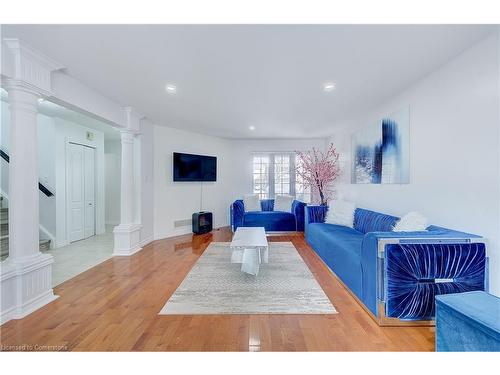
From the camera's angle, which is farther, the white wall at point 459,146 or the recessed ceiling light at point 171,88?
the recessed ceiling light at point 171,88

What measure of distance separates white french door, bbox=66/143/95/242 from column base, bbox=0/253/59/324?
2.80 metres

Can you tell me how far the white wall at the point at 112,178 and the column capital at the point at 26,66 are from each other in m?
4.59

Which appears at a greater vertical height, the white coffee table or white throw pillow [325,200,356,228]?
white throw pillow [325,200,356,228]

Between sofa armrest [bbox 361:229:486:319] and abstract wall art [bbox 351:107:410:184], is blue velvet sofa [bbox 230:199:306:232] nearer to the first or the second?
abstract wall art [bbox 351:107:410:184]

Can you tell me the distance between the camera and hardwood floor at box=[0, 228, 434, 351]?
1696 mm

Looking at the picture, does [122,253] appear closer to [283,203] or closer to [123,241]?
[123,241]

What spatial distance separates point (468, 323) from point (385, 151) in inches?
103

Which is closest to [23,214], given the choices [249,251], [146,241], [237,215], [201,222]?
[249,251]

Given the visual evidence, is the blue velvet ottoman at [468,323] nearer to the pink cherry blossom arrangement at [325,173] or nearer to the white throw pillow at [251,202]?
the pink cherry blossom arrangement at [325,173]

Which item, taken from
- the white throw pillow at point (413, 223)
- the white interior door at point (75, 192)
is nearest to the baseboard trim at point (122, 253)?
the white interior door at point (75, 192)

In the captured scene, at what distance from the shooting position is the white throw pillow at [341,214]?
400 centimetres

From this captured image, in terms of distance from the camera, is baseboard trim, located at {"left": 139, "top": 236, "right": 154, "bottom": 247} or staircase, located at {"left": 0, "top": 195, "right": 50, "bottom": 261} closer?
staircase, located at {"left": 0, "top": 195, "right": 50, "bottom": 261}

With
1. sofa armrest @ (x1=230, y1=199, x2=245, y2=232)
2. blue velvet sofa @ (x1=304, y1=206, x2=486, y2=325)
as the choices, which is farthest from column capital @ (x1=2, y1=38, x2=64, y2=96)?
sofa armrest @ (x1=230, y1=199, x2=245, y2=232)

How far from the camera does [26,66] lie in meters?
2.15
